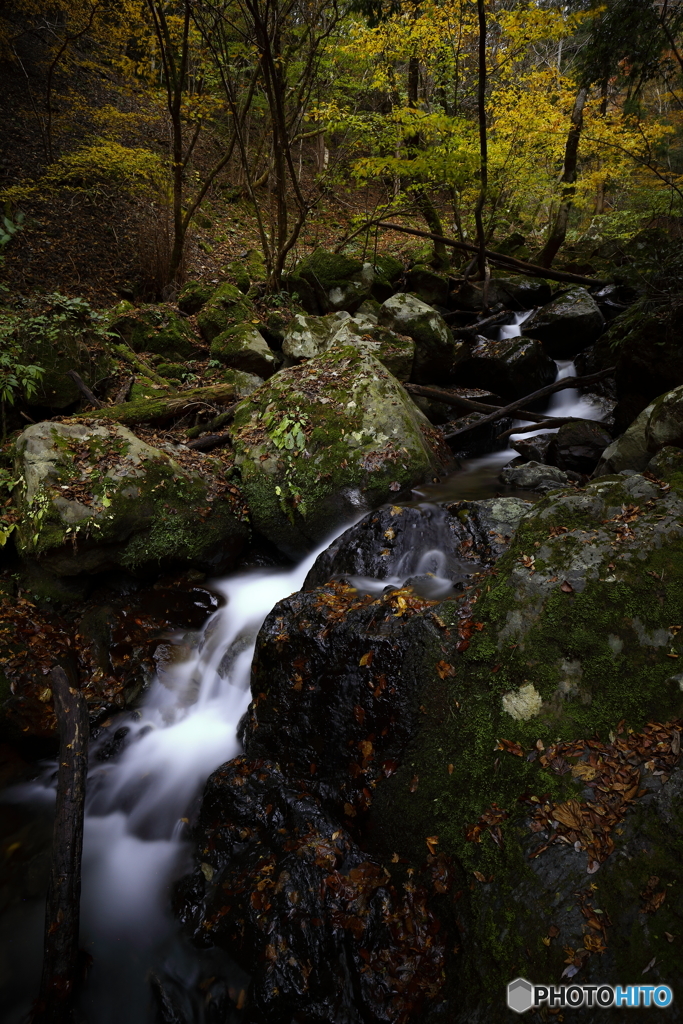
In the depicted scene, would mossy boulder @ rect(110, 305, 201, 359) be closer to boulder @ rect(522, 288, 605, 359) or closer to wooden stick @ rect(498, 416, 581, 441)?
wooden stick @ rect(498, 416, 581, 441)

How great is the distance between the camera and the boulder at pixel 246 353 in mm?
8328

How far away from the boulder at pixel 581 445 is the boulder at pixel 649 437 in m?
0.99

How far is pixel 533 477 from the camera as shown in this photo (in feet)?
20.0

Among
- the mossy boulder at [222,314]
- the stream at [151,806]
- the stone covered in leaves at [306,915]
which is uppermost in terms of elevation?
the mossy boulder at [222,314]

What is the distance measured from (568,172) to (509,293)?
377 cm

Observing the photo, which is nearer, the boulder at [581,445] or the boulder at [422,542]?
the boulder at [422,542]

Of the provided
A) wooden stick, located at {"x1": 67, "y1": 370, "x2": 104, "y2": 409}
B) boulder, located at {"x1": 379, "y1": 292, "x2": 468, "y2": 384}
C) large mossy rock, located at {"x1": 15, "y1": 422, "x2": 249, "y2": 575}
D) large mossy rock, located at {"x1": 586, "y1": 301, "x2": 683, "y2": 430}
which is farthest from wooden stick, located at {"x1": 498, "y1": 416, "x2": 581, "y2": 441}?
wooden stick, located at {"x1": 67, "y1": 370, "x2": 104, "y2": 409}

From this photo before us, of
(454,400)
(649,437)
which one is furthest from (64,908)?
(454,400)

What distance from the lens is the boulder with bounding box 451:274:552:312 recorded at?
39.5 ft

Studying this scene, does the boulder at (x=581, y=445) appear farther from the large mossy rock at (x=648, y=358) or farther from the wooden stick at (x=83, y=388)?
the wooden stick at (x=83, y=388)

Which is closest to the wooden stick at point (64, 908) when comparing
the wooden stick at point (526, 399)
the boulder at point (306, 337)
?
the wooden stick at point (526, 399)

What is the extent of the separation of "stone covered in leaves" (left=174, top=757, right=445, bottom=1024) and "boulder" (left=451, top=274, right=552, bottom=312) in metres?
11.8

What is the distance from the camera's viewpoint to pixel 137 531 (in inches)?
195

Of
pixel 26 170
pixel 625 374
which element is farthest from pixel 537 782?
pixel 26 170
